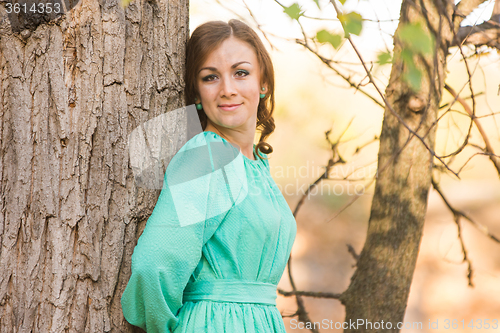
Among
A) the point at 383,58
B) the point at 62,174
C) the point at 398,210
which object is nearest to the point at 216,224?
the point at 62,174

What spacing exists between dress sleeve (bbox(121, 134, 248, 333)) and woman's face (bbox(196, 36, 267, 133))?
0.82 ft

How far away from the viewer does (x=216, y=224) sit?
1.26 m

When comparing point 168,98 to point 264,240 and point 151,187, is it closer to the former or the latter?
point 151,187

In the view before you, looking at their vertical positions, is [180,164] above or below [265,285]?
above

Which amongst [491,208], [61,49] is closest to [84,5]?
[61,49]

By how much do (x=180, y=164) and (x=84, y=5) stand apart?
54cm

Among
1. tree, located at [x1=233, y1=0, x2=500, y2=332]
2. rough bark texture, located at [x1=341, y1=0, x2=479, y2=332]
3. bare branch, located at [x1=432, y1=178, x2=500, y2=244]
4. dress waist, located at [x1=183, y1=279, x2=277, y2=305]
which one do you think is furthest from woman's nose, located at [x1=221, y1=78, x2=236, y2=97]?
bare branch, located at [x1=432, y1=178, x2=500, y2=244]

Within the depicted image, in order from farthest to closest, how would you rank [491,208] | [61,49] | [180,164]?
[491,208] → [180,164] → [61,49]

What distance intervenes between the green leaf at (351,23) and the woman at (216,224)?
57cm

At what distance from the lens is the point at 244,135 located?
163 centimetres

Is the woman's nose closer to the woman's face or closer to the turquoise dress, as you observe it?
the woman's face

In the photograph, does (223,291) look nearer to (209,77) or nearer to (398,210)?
(209,77)

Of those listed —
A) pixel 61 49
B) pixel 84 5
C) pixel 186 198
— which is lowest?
pixel 186 198

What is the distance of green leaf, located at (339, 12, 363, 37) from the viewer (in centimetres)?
100
